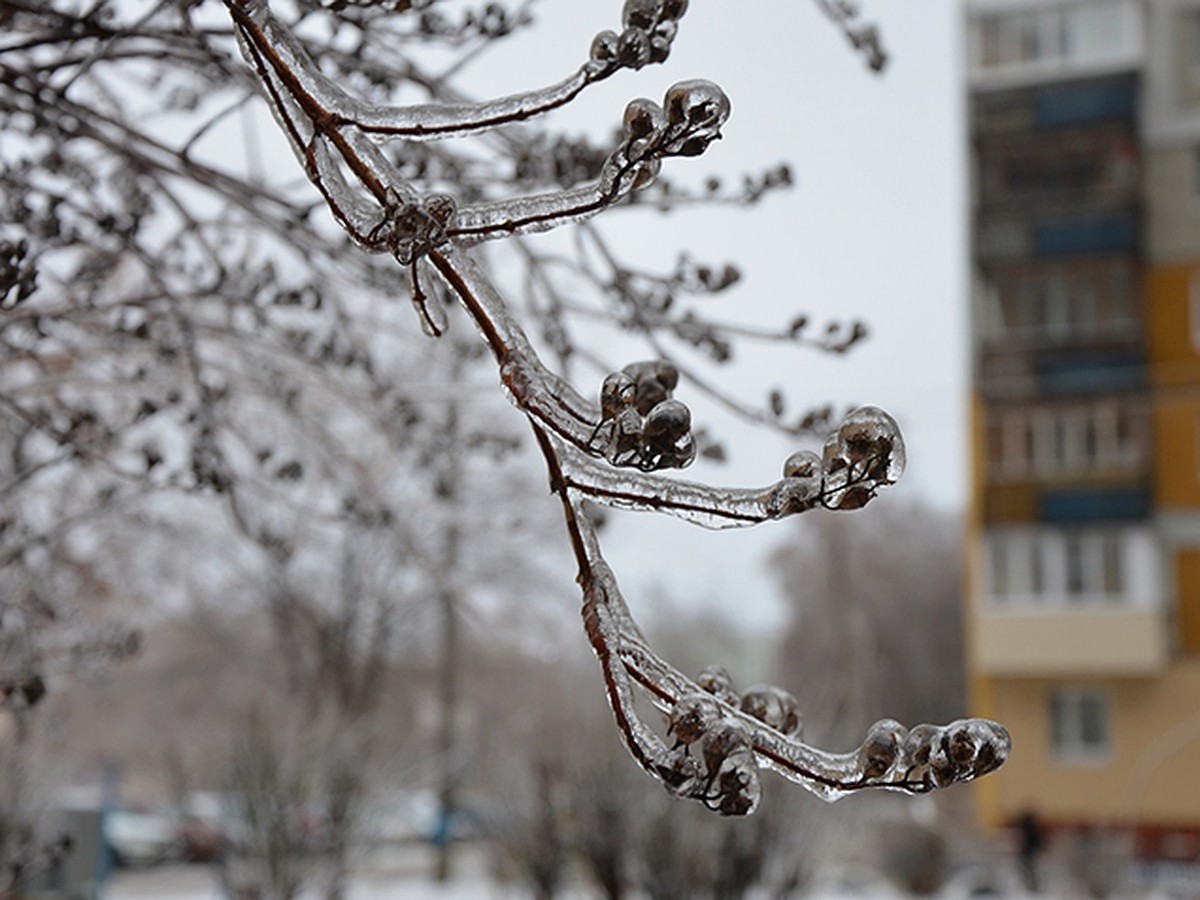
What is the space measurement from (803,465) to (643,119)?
11.0 inches

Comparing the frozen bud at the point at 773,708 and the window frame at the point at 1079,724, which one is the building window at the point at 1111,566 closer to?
the window frame at the point at 1079,724

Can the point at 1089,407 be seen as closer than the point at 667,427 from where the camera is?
No

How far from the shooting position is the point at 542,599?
703 inches

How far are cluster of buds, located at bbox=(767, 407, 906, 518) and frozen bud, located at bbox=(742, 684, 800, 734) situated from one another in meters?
0.37

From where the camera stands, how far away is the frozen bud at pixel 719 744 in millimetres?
978

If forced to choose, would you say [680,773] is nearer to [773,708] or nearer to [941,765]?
[941,765]

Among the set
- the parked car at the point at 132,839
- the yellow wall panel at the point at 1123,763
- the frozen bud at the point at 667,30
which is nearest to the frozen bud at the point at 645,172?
the frozen bud at the point at 667,30

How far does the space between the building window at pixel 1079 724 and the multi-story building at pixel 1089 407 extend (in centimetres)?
3

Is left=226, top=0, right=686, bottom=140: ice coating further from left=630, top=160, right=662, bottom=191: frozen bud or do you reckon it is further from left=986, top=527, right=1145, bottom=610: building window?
left=986, top=527, right=1145, bottom=610: building window

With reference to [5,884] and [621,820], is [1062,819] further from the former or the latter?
[5,884]

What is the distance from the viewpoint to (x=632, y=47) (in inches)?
39.9

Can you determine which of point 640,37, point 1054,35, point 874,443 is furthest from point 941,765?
point 1054,35

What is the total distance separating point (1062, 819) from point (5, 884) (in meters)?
17.2

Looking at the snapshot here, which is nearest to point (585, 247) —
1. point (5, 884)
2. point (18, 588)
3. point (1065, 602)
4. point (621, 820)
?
point (18, 588)
